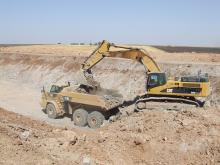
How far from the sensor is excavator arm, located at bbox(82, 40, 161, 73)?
64.3ft

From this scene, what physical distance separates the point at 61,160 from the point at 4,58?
39.1 metres

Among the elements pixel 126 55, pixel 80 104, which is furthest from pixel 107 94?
pixel 126 55

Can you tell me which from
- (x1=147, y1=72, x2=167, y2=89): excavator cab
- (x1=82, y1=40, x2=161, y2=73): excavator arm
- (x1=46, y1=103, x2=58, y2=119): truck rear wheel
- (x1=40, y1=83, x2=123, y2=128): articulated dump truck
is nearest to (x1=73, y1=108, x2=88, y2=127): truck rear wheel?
(x1=40, y1=83, x2=123, y2=128): articulated dump truck

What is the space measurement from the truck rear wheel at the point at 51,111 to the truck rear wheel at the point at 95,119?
8.18 ft

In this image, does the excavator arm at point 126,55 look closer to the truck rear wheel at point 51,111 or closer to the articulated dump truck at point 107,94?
the articulated dump truck at point 107,94

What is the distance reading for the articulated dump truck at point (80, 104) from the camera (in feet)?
60.6

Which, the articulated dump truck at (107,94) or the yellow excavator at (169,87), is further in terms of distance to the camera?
the articulated dump truck at (107,94)

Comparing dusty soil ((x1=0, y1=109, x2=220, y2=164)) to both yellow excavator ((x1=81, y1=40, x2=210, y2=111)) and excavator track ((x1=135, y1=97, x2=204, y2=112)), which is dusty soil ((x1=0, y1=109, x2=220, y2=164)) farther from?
yellow excavator ((x1=81, y1=40, x2=210, y2=111))

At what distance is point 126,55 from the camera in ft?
65.6

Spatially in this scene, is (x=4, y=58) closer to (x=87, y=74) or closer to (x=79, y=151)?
(x=87, y=74)

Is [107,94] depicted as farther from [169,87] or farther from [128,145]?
[128,145]

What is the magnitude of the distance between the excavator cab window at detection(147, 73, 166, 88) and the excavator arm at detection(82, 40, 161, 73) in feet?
2.53

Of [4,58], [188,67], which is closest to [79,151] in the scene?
[188,67]

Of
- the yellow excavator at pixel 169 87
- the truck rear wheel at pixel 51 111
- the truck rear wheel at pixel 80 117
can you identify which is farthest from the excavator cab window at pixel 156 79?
the truck rear wheel at pixel 51 111
